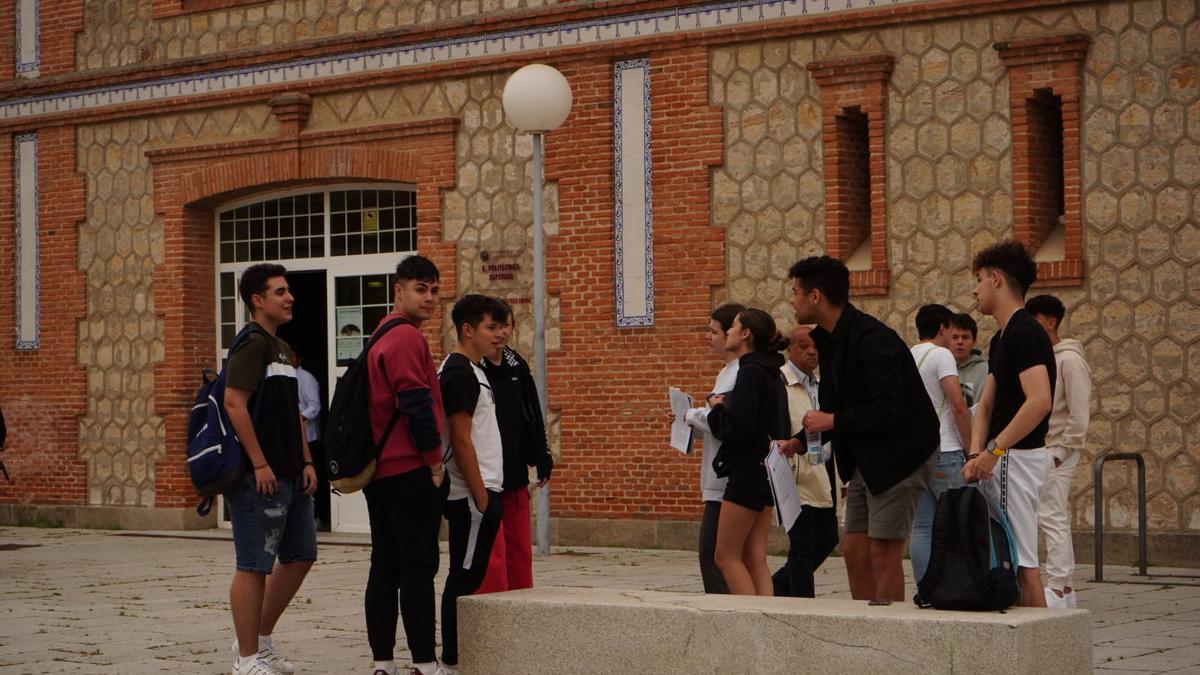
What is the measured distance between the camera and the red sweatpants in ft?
28.6

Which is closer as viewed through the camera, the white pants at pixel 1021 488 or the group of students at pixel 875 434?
the group of students at pixel 875 434

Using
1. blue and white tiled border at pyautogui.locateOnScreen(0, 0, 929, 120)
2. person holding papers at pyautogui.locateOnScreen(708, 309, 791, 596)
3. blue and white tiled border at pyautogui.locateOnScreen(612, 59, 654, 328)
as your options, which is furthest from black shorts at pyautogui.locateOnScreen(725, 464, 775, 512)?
blue and white tiled border at pyautogui.locateOnScreen(612, 59, 654, 328)

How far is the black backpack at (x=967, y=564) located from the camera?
712cm

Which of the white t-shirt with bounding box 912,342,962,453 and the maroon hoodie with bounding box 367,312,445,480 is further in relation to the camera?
the white t-shirt with bounding box 912,342,962,453

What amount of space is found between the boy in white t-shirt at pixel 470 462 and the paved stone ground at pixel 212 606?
3.21 ft

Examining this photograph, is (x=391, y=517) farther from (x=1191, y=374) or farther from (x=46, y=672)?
(x=1191, y=374)

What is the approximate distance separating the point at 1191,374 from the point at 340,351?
8.15 m

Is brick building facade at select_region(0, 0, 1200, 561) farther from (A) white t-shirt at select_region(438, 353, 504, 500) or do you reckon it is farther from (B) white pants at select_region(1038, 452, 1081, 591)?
(A) white t-shirt at select_region(438, 353, 504, 500)

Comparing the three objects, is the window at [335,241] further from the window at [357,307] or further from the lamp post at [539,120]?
the lamp post at [539,120]

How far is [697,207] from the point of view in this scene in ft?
51.8

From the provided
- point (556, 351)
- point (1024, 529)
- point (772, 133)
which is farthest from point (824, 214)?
point (1024, 529)

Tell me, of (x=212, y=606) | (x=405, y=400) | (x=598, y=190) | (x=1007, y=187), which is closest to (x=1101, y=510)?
(x=1007, y=187)

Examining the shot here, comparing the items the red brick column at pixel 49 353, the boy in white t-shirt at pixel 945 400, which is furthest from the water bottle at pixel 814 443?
the red brick column at pixel 49 353

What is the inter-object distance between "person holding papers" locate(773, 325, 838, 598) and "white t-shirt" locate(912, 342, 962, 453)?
605 millimetres
